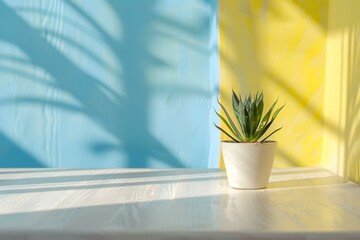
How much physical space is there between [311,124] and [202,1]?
0.46 m

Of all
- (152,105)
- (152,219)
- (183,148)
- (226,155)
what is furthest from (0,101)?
(152,219)

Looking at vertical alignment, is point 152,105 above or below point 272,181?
above

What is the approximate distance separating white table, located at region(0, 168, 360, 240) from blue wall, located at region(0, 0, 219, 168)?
0.17 m

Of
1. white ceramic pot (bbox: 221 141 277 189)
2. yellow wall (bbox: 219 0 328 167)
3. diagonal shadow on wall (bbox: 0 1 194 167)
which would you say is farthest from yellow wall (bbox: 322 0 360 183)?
diagonal shadow on wall (bbox: 0 1 194 167)

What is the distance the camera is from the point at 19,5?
1.46 meters

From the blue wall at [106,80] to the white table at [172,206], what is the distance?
17 centimetres

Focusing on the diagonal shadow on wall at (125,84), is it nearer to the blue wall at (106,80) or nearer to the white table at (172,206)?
the blue wall at (106,80)

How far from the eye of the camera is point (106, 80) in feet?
4.80

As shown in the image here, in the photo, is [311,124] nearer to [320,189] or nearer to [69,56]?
[320,189]

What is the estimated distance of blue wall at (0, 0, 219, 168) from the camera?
1459mm

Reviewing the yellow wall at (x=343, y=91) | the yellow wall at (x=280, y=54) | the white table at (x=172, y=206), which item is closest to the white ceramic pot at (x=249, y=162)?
the white table at (x=172, y=206)

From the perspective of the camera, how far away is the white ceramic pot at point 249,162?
102cm

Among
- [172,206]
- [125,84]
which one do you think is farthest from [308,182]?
[125,84]

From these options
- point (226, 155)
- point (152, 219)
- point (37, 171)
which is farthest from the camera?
point (37, 171)
